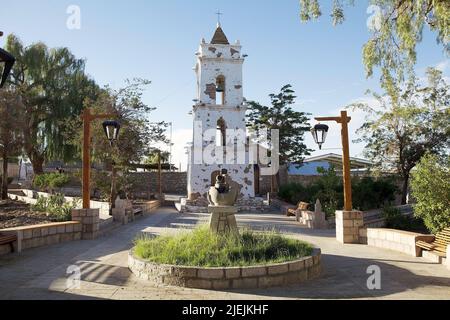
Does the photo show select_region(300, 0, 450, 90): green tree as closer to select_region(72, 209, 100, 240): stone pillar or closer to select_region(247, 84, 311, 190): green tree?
select_region(72, 209, 100, 240): stone pillar

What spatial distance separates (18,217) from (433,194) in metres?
12.7

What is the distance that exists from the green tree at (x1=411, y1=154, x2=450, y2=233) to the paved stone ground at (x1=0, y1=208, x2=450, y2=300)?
1.38 m

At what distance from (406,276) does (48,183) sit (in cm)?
2190

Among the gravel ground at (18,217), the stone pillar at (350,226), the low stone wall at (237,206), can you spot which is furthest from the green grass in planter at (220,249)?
the low stone wall at (237,206)

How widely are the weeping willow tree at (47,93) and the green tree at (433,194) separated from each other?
2099cm

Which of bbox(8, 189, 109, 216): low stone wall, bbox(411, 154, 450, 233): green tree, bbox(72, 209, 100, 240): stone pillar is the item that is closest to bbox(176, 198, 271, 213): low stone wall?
bbox(8, 189, 109, 216): low stone wall

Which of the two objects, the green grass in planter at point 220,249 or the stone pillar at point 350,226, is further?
the stone pillar at point 350,226

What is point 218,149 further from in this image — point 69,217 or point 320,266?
point 320,266

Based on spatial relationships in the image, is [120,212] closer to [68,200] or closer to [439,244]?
[68,200]

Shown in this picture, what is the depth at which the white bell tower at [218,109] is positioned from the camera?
21625 mm

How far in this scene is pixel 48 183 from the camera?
23.6 metres

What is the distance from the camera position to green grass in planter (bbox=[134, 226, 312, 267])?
20.9 feet

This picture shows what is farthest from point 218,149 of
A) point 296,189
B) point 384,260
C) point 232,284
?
point 232,284

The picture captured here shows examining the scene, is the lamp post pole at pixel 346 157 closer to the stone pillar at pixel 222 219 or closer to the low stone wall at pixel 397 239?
the low stone wall at pixel 397 239
